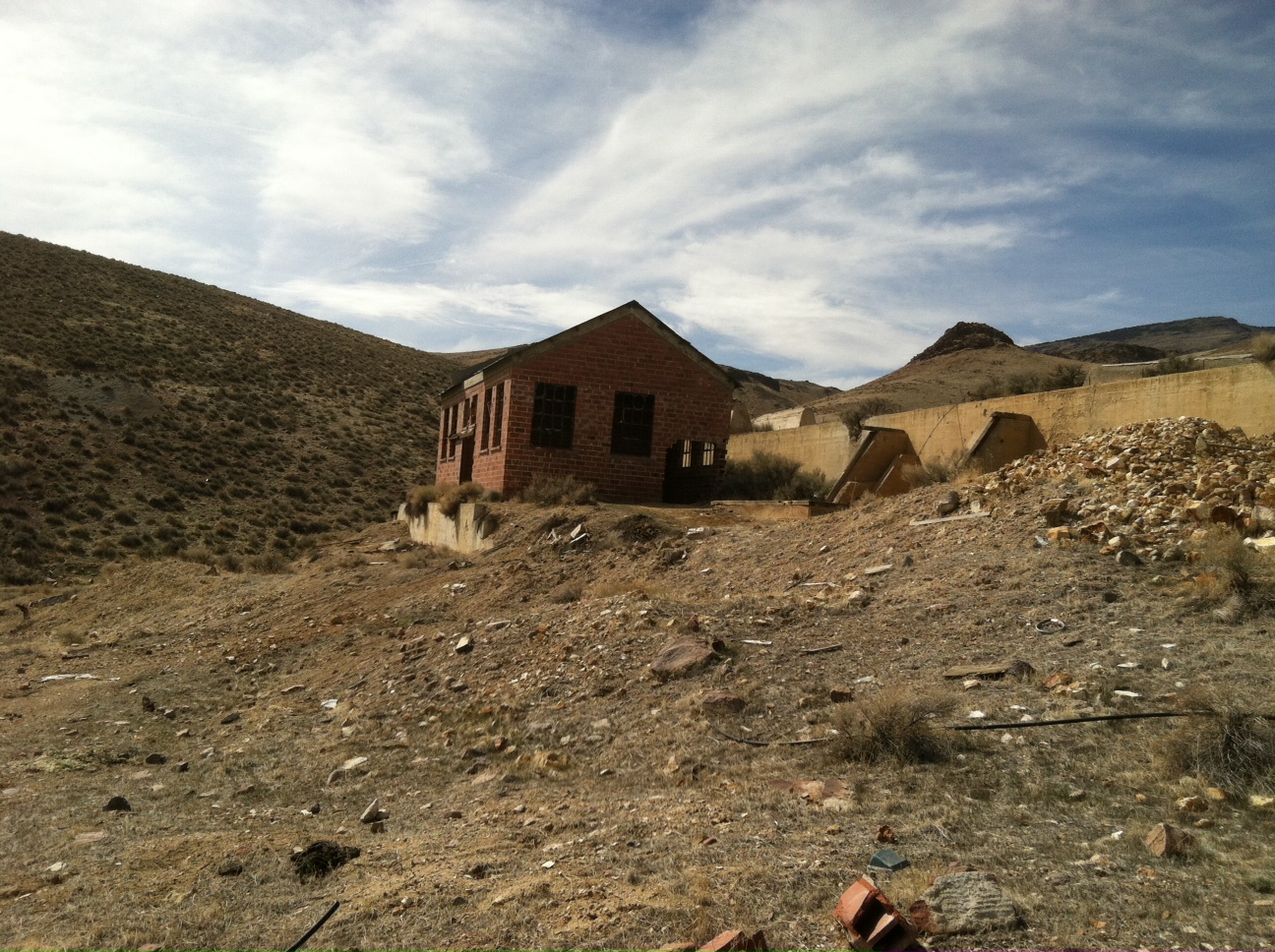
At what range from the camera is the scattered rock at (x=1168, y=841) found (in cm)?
429

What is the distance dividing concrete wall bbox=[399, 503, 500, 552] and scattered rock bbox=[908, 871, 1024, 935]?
13.6 meters

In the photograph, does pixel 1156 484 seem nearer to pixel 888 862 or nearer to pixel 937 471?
pixel 937 471

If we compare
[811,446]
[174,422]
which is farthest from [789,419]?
[174,422]

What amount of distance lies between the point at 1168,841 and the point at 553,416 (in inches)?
645

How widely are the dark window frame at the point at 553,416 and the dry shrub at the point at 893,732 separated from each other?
14.2 meters

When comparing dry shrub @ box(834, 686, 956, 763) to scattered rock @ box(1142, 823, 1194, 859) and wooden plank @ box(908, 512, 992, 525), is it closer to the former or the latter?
scattered rock @ box(1142, 823, 1194, 859)

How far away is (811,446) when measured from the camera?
2111cm

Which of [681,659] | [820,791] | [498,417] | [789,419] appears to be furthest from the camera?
[789,419]

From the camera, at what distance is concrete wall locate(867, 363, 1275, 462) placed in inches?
431

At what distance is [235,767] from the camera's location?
27.8 ft

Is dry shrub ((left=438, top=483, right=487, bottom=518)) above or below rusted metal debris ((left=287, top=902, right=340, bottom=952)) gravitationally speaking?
above

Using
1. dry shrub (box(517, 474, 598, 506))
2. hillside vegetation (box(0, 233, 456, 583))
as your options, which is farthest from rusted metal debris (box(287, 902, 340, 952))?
hillside vegetation (box(0, 233, 456, 583))

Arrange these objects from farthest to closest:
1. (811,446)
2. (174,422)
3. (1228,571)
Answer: (174,422)
(811,446)
(1228,571)

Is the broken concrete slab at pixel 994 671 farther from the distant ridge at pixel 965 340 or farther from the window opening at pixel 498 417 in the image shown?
the distant ridge at pixel 965 340
